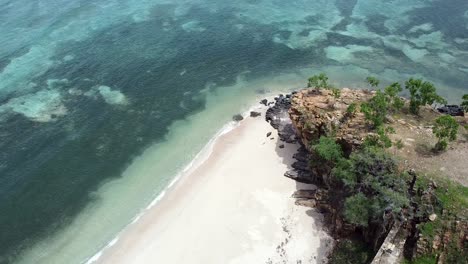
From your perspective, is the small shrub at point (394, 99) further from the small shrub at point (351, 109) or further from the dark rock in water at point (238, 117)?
the dark rock in water at point (238, 117)

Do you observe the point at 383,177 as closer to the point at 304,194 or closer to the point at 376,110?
the point at 376,110

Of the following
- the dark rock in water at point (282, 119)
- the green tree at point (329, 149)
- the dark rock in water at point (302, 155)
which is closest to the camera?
the green tree at point (329, 149)

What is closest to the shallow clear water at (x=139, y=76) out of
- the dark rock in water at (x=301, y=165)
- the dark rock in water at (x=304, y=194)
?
the dark rock in water at (x=301, y=165)

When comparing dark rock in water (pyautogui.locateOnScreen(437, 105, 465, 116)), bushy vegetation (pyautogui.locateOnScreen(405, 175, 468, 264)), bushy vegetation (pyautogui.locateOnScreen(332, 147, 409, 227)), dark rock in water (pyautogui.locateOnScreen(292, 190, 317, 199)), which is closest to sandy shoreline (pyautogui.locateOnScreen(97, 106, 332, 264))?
dark rock in water (pyautogui.locateOnScreen(292, 190, 317, 199))

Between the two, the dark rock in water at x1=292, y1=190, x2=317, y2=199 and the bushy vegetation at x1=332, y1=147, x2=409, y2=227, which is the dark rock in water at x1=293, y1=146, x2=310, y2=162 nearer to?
the dark rock in water at x1=292, y1=190, x2=317, y2=199

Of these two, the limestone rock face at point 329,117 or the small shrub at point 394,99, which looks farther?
the small shrub at point 394,99

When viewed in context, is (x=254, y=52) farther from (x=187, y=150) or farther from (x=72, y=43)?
(x=72, y=43)

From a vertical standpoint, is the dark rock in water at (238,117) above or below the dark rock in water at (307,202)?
below
